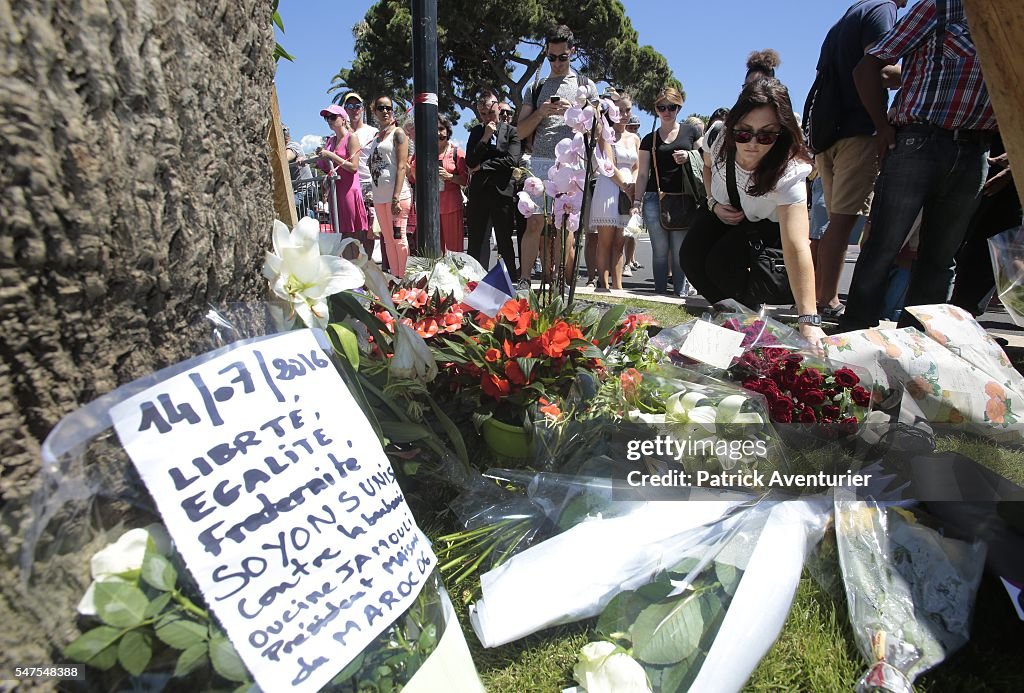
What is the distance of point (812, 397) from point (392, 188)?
418 cm

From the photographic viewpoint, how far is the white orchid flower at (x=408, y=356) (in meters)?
1.52

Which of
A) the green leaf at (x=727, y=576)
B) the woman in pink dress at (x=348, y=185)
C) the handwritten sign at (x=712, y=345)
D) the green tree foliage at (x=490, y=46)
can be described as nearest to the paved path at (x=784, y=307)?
the handwritten sign at (x=712, y=345)

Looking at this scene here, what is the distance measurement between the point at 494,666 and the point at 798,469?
0.96m

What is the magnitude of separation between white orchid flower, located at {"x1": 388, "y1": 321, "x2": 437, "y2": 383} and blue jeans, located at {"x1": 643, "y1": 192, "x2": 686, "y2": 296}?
13.6 feet

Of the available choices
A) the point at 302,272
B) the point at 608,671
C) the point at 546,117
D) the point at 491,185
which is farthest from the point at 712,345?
the point at 491,185

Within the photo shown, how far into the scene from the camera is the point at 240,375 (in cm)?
89

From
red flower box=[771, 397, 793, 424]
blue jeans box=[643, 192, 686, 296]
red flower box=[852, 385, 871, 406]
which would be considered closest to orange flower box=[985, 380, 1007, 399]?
red flower box=[852, 385, 871, 406]

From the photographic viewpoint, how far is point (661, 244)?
17.7 feet

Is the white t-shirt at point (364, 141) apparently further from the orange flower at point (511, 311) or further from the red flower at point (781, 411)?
the red flower at point (781, 411)

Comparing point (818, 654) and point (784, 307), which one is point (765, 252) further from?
point (818, 654)

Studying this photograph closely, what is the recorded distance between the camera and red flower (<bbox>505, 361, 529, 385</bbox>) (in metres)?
1.74

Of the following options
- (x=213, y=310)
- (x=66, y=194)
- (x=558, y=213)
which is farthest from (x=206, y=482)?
(x=558, y=213)

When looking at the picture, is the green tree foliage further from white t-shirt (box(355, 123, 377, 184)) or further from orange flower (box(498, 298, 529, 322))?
orange flower (box(498, 298, 529, 322))

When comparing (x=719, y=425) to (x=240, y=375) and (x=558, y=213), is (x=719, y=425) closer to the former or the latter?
(x=558, y=213)
